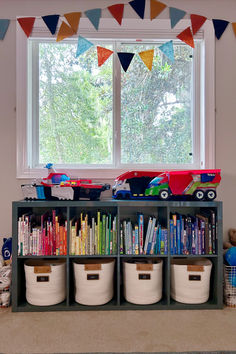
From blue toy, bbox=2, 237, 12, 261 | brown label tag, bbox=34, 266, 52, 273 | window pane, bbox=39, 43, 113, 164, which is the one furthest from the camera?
window pane, bbox=39, 43, 113, 164

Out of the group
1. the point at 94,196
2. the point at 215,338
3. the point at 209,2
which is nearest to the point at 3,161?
the point at 94,196

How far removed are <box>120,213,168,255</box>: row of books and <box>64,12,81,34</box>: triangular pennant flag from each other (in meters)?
1.64

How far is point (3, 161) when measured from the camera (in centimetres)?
246

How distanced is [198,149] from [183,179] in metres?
0.60

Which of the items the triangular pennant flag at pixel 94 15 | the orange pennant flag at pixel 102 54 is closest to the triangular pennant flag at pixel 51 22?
the triangular pennant flag at pixel 94 15

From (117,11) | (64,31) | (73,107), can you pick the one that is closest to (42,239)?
(73,107)

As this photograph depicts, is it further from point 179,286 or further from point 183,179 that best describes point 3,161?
point 179,286

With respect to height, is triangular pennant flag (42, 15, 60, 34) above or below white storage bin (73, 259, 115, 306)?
above

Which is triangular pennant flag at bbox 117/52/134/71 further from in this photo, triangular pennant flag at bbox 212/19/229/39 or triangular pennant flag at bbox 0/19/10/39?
triangular pennant flag at bbox 0/19/10/39

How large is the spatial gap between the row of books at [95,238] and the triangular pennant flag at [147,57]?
4.37 ft

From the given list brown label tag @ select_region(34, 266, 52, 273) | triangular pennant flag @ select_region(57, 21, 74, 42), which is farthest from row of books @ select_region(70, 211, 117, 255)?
triangular pennant flag @ select_region(57, 21, 74, 42)

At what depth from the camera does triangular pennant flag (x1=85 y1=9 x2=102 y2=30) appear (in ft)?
8.04

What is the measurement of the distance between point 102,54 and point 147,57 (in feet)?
1.23

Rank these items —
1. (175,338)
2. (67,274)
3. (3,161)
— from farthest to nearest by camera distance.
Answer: (3,161) < (67,274) < (175,338)
